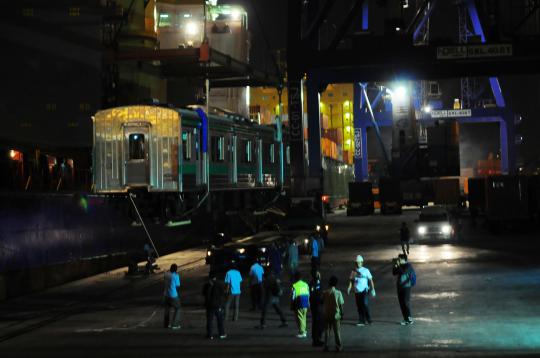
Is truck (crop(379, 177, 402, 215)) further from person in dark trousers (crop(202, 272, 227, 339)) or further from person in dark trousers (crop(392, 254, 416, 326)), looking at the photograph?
person in dark trousers (crop(202, 272, 227, 339))

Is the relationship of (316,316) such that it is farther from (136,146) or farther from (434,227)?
(434,227)

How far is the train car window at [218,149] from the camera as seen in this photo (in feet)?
86.0

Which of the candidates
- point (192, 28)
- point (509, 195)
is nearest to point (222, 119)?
point (509, 195)

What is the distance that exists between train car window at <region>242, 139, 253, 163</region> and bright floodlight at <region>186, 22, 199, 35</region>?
24.3 meters

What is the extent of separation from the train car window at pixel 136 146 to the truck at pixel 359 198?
45.2m

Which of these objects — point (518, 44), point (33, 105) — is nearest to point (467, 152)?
point (518, 44)

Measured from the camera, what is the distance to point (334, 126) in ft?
375

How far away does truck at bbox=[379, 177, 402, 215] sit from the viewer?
68.2 meters

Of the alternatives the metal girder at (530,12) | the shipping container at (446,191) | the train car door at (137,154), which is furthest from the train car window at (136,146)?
the shipping container at (446,191)

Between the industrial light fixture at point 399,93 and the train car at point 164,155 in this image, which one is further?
the industrial light fixture at point 399,93

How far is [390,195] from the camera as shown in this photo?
6875 centimetres

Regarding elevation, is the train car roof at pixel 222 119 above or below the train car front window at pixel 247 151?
above

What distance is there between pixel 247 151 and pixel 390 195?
41573mm

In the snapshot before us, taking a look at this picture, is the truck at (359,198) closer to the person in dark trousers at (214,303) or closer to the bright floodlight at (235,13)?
the bright floodlight at (235,13)
